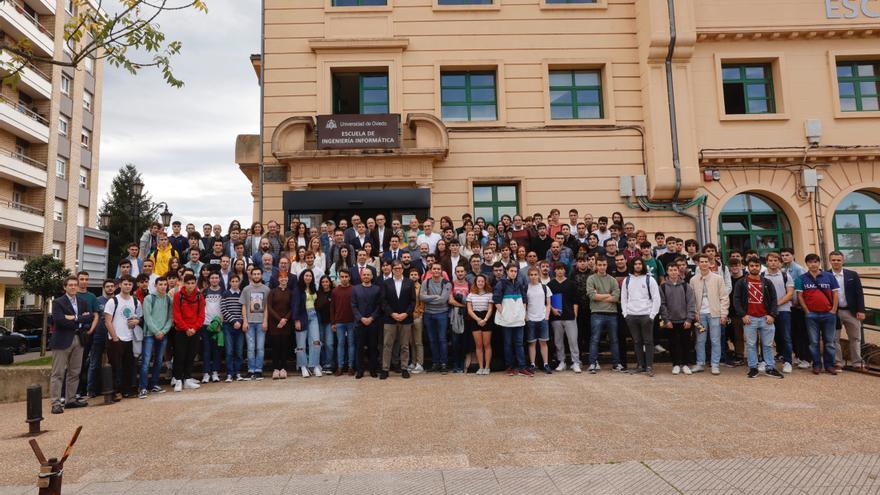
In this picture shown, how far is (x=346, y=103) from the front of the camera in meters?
15.4

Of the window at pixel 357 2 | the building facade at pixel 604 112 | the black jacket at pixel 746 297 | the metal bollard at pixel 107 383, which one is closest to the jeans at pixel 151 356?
the metal bollard at pixel 107 383

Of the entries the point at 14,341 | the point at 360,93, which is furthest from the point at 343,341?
the point at 14,341

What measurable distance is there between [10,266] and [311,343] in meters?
30.8

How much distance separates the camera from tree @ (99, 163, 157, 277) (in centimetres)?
4322

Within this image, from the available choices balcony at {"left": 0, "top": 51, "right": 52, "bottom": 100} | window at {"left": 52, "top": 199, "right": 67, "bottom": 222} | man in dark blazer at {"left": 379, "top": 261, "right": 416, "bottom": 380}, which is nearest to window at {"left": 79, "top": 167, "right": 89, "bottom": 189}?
window at {"left": 52, "top": 199, "right": 67, "bottom": 222}

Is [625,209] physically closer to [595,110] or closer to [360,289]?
[595,110]

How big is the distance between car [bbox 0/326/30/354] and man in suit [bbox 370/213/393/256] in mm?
19376

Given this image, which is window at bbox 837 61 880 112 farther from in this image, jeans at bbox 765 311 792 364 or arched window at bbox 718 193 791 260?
jeans at bbox 765 311 792 364

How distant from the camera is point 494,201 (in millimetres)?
14664

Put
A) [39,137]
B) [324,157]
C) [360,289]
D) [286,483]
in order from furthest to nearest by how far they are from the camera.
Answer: [39,137], [324,157], [360,289], [286,483]

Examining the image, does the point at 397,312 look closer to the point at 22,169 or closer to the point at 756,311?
the point at 756,311

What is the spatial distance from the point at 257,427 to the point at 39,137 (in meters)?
38.3

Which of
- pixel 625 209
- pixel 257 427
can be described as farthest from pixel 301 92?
pixel 257 427

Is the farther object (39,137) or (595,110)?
(39,137)
